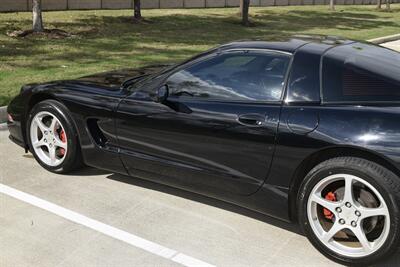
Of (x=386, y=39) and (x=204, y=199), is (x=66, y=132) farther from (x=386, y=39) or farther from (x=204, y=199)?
(x=386, y=39)

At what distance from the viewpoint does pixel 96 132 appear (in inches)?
181

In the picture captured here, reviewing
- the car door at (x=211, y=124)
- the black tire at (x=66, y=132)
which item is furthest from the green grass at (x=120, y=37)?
the black tire at (x=66, y=132)

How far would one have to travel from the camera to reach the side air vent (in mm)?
4562

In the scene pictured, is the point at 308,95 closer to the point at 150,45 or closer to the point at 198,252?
the point at 198,252

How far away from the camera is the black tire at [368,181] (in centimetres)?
314

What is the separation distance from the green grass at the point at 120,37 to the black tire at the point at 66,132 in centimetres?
196

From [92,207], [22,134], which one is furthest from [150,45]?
[92,207]

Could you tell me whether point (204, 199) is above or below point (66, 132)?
below

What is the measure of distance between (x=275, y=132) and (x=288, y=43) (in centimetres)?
84

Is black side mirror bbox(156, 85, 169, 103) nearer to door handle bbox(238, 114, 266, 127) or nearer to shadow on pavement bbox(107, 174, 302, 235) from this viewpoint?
door handle bbox(238, 114, 266, 127)

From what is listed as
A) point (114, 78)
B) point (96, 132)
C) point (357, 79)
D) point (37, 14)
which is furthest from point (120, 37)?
point (357, 79)

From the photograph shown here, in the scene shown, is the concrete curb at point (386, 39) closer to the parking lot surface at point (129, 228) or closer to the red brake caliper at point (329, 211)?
the parking lot surface at point (129, 228)

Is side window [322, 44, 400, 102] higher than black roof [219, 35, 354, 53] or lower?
lower

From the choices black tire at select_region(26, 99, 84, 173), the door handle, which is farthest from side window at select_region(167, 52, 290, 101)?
black tire at select_region(26, 99, 84, 173)
